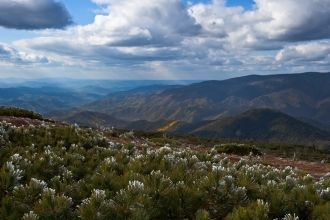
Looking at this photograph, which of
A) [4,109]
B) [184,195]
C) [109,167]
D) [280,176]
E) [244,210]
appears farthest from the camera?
[4,109]

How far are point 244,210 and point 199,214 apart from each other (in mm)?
643

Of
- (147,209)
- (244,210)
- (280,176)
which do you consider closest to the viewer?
(244,210)

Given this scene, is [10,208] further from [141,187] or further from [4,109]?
[4,109]

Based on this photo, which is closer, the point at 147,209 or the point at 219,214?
the point at 147,209

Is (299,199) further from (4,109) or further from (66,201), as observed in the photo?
(4,109)

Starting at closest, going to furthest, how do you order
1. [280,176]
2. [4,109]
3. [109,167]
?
[109,167]
[280,176]
[4,109]

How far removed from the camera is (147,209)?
260 inches

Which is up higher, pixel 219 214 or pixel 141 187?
pixel 141 187

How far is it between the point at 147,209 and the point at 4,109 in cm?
2429

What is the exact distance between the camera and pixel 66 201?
6.55 meters

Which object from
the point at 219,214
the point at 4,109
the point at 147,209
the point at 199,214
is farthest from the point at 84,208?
the point at 4,109

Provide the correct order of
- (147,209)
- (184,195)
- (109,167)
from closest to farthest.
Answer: (147,209) < (184,195) < (109,167)

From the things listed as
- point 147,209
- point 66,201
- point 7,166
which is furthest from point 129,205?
point 7,166

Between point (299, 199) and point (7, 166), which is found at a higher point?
point (7, 166)
